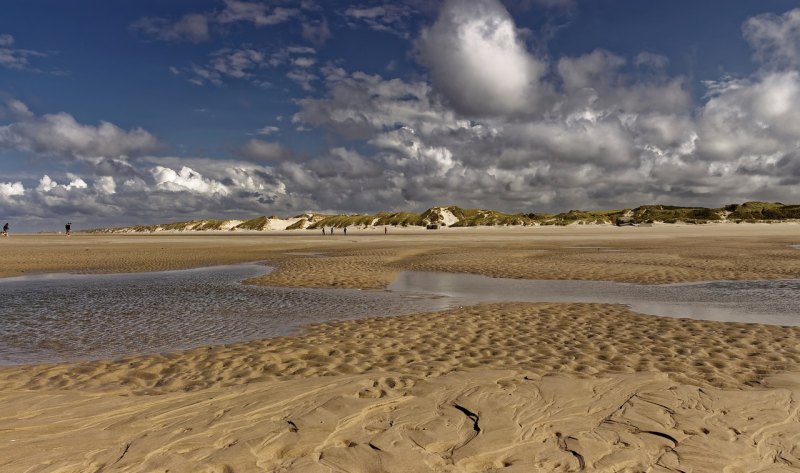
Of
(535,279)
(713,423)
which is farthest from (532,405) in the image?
(535,279)

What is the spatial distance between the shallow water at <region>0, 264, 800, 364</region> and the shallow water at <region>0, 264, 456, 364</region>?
3 centimetres

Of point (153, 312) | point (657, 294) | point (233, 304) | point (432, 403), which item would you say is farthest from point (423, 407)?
point (657, 294)

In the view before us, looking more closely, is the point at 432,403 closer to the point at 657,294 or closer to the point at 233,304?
the point at 233,304

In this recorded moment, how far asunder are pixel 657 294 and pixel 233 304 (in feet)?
55.5

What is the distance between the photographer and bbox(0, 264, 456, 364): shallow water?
39.5 feet

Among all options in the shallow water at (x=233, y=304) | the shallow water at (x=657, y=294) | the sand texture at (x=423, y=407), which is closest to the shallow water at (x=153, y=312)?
the shallow water at (x=233, y=304)

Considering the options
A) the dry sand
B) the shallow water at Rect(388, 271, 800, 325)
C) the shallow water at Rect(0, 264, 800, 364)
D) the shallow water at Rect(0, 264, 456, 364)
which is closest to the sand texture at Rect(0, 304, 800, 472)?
the dry sand

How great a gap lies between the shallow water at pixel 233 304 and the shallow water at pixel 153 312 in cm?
3

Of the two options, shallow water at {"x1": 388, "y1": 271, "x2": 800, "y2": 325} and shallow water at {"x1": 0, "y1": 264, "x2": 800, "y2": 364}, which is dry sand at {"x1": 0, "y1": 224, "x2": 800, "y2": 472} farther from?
shallow water at {"x1": 388, "y1": 271, "x2": 800, "y2": 325}

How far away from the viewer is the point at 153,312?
16391 millimetres

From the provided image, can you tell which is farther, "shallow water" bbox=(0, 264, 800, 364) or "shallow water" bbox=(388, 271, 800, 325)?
"shallow water" bbox=(388, 271, 800, 325)

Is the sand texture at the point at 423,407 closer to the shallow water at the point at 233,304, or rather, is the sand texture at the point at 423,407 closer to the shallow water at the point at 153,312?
the shallow water at the point at 153,312

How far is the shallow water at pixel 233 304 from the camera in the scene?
12531 mm

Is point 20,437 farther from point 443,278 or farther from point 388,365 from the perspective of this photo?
point 443,278
